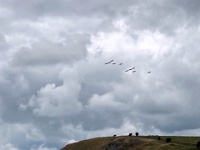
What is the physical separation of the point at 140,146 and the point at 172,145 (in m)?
16.2

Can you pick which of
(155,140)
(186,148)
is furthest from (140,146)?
(186,148)

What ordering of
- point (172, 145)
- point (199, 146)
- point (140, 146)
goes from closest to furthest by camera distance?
point (199, 146) → point (172, 145) → point (140, 146)

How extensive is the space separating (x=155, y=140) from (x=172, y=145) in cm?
1751

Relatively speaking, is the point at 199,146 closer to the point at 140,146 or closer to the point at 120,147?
the point at 140,146

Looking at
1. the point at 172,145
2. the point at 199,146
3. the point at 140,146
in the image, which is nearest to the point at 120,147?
the point at 140,146

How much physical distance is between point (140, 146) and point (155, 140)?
813cm

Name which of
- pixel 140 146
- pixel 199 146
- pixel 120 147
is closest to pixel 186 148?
pixel 199 146

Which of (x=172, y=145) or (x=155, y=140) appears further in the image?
(x=155, y=140)

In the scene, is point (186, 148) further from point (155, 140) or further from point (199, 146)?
point (155, 140)

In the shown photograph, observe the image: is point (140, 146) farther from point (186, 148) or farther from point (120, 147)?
point (186, 148)

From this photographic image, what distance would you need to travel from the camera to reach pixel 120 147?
199 m

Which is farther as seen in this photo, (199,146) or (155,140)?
(155,140)

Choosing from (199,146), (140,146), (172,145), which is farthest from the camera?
(140,146)

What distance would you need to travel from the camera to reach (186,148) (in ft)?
542
